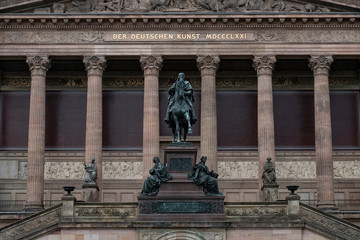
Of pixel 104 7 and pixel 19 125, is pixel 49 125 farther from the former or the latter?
pixel 104 7

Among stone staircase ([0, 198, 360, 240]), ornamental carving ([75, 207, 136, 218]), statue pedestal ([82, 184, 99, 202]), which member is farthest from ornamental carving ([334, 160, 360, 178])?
ornamental carving ([75, 207, 136, 218])

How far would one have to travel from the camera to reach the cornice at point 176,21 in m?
46.3

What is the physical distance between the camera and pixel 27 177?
45.5 meters

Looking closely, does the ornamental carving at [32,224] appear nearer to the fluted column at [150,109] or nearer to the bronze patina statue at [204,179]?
the bronze patina statue at [204,179]

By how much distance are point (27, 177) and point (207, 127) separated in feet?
34.0

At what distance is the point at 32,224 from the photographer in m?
34.2

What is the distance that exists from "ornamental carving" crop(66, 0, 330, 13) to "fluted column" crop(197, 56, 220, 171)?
299cm

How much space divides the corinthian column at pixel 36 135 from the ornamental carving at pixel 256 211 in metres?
14.9

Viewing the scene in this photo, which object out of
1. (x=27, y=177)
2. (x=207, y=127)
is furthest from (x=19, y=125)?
(x=207, y=127)

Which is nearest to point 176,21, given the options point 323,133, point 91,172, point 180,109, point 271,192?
point 323,133

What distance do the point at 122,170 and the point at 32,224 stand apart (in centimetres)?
1542

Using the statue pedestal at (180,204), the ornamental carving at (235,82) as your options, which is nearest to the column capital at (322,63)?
the ornamental carving at (235,82)

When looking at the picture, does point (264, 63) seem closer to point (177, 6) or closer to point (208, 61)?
point (208, 61)

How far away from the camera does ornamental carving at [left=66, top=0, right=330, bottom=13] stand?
1844 inches
